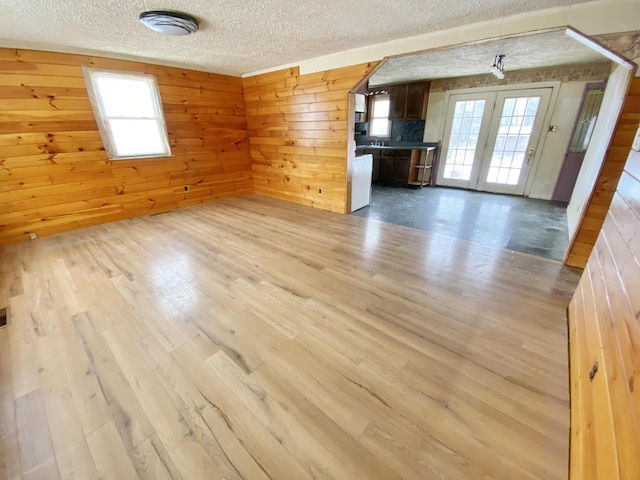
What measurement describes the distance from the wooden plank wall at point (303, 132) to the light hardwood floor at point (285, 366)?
1.90 m

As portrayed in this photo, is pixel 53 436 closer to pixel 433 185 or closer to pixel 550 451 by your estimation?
pixel 550 451

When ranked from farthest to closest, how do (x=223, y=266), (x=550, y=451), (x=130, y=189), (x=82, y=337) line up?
1. (x=130, y=189)
2. (x=223, y=266)
3. (x=82, y=337)
4. (x=550, y=451)

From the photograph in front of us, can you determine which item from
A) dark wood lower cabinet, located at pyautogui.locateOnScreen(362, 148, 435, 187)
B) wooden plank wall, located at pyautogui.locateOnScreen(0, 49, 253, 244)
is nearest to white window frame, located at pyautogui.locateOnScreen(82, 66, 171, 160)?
wooden plank wall, located at pyautogui.locateOnScreen(0, 49, 253, 244)

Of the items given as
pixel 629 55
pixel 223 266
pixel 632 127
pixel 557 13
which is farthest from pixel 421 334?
pixel 557 13

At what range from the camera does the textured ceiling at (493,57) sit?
327 centimetres

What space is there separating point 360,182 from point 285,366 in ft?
11.3

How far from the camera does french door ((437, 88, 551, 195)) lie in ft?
16.6

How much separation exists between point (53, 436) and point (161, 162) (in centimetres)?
394

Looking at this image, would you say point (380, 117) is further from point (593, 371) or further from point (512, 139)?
point (593, 371)

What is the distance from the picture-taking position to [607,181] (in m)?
2.27

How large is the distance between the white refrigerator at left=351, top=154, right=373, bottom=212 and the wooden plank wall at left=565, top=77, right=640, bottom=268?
8.83 ft

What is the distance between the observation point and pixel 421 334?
175 centimetres

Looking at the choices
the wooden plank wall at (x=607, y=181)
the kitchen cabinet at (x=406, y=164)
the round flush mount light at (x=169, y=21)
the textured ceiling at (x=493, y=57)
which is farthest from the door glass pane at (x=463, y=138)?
the round flush mount light at (x=169, y=21)

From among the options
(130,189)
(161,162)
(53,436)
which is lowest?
(53,436)
